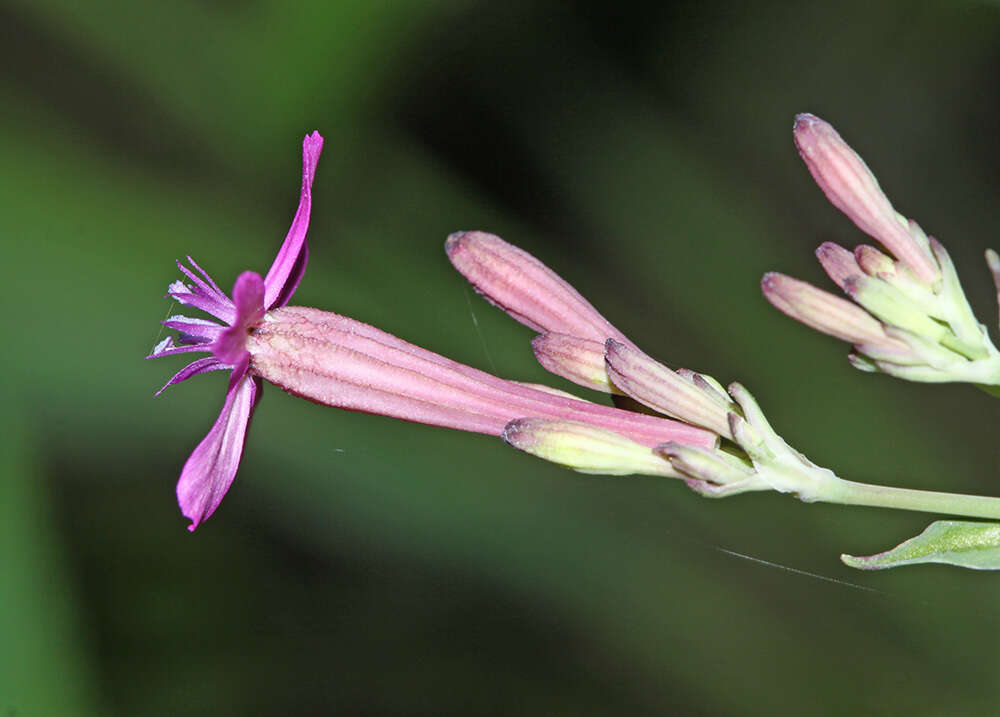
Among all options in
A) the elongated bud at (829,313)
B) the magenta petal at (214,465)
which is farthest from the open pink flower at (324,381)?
the elongated bud at (829,313)

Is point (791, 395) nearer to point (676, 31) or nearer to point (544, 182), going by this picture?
point (544, 182)

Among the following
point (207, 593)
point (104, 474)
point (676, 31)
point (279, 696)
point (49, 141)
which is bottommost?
point (279, 696)

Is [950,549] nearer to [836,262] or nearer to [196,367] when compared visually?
[836,262]

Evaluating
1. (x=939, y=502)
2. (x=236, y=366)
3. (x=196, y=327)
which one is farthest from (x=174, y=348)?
(x=939, y=502)

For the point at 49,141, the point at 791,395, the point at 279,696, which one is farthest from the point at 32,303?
the point at 791,395

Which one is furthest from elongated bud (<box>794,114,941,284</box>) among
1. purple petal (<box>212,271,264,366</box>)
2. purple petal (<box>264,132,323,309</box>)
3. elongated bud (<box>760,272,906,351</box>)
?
purple petal (<box>212,271,264,366</box>)

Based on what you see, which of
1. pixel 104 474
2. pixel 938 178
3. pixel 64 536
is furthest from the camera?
pixel 938 178

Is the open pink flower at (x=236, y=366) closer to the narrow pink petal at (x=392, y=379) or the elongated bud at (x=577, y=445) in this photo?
the narrow pink petal at (x=392, y=379)
